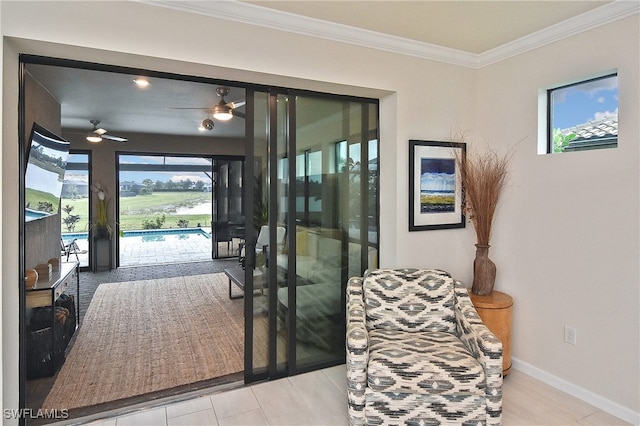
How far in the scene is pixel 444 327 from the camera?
8.55ft

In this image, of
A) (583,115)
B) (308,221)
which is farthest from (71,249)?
(583,115)

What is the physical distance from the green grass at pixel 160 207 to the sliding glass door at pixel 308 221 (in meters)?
6.29

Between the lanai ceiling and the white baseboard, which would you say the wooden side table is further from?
the lanai ceiling

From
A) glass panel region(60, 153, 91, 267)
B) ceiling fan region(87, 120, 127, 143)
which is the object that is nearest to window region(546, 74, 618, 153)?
ceiling fan region(87, 120, 127, 143)

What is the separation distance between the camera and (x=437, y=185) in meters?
3.25

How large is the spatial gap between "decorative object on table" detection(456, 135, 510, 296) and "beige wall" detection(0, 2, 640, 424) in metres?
0.12

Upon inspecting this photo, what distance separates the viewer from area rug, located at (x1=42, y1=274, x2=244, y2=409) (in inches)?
113

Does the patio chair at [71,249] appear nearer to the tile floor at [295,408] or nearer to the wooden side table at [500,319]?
the tile floor at [295,408]

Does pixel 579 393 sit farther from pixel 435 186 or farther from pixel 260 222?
pixel 260 222

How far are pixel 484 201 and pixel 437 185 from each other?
400 mm

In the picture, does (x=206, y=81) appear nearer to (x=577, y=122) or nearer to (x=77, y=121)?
(x=577, y=122)

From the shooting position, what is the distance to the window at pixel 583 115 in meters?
2.54

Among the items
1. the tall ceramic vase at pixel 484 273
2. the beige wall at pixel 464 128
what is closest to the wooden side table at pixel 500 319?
the tall ceramic vase at pixel 484 273

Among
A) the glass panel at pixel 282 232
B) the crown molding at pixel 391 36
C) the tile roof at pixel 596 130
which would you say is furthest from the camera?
the glass panel at pixel 282 232
